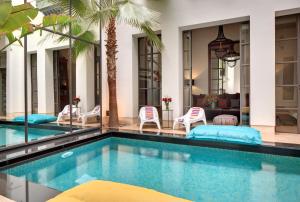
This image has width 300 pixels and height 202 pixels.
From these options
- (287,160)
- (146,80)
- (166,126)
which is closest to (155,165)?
(287,160)

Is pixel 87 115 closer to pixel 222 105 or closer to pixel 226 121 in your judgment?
pixel 226 121

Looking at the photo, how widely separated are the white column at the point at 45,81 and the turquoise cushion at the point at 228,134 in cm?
454

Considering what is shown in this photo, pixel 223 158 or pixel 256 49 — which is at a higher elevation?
pixel 256 49

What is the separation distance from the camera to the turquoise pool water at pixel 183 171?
3.22 m

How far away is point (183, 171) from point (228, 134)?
1667mm

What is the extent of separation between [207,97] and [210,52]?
9.16 feet

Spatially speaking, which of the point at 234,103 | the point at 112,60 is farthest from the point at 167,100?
the point at 234,103

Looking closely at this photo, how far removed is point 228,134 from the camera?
5148mm

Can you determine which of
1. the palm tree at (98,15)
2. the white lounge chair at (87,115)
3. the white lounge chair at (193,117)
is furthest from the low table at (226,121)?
the white lounge chair at (87,115)

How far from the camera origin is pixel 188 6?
294 inches

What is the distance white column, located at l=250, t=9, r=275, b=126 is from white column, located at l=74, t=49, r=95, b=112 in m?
5.12

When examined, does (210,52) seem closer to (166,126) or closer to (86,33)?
(166,126)

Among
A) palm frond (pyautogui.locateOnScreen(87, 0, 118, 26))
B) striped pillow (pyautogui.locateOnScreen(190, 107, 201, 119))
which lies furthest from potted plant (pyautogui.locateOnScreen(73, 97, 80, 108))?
striped pillow (pyautogui.locateOnScreen(190, 107, 201, 119))

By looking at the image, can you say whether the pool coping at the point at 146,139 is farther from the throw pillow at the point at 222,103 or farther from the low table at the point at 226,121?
the throw pillow at the point at 222,103
